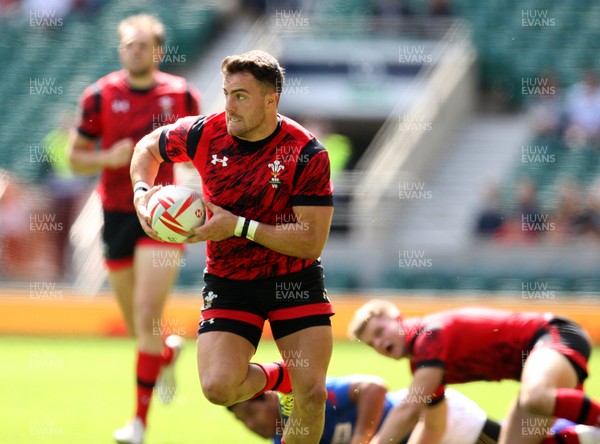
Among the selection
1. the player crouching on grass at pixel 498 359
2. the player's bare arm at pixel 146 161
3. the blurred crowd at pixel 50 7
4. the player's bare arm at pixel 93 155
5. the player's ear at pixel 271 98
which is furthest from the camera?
the blurred crowd at pixel 50 7

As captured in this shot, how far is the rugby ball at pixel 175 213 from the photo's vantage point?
18.1 feet

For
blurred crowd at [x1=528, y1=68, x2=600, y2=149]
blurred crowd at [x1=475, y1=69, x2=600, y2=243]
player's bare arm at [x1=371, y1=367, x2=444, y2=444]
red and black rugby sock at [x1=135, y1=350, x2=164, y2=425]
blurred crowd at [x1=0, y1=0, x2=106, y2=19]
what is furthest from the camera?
blurred crowd at [x1=0, y1=0, x2=106, y2=19]

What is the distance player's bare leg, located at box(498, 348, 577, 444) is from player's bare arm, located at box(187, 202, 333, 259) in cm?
124

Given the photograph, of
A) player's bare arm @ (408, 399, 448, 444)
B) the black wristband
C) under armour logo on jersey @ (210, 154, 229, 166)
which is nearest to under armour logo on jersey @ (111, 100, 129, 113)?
under armour logo on jersey @ (210, 154, 229, 166)

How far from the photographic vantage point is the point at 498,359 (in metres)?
6.17

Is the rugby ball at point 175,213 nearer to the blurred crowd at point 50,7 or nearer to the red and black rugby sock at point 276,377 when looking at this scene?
the red and black rugby sock at point 276,377

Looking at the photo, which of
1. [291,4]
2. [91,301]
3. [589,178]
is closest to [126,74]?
[91,301]

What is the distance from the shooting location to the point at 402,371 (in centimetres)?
1138

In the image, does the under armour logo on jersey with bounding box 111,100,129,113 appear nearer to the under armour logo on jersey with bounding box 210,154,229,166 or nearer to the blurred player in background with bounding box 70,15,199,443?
the blurred player in background with bounding box 70,15,199,443

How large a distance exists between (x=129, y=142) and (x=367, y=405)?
2685 mm

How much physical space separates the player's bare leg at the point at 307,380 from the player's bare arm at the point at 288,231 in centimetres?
42

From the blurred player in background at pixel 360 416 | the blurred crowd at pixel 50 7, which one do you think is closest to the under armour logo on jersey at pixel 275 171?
the blurred player in background at pixel 360 416

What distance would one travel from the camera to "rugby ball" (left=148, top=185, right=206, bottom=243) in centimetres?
552

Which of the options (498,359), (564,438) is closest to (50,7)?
(498,359)
